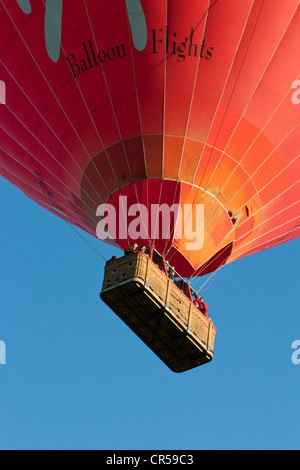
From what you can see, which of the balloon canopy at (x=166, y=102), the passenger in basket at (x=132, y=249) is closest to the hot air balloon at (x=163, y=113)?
the balloon canopy at (x=166, y=102)

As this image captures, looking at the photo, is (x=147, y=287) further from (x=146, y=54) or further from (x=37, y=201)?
(x=37, y=201)

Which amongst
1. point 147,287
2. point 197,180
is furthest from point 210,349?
point 197,180

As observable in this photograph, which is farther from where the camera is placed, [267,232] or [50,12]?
[267,232]

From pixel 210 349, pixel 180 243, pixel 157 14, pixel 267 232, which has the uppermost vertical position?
pixel 157 14

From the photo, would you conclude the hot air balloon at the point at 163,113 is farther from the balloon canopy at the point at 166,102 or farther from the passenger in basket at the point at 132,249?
the passenger in basket at the point at 132,249

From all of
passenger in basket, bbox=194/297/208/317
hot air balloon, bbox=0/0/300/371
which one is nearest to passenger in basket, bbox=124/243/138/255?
hot air balloon, bbox=0/0/300/371

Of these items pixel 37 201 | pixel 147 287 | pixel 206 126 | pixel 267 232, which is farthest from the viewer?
pixel 37 201

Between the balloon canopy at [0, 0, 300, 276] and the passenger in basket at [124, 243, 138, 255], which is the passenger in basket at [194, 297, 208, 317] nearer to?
the balloon canopy at [0, 0, 300, 276]
